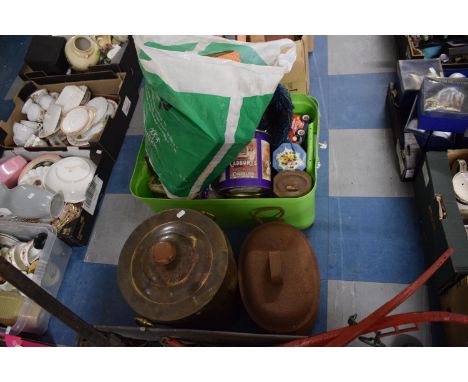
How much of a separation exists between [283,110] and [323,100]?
26.6 inches

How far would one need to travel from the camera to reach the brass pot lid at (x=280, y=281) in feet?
4.13

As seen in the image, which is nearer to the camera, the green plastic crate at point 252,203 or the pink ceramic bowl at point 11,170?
the green plastic crate at point 252,203

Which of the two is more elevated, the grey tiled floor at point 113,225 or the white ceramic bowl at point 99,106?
the white ceramic bowl at point 99,106

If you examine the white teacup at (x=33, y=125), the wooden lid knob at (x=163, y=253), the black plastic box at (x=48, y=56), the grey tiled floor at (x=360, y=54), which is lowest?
the wooden lid knob at (x=163, y=253)

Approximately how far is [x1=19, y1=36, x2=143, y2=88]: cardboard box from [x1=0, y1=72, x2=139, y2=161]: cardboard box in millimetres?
32

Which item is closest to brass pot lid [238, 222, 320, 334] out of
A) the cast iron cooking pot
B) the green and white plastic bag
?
the cast iron cooking pot

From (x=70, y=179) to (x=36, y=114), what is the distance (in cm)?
57

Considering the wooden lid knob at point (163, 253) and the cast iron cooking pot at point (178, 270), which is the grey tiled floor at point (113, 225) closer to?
the cast iron cooking pot at point (178, 270)

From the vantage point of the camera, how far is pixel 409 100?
173 centimetres

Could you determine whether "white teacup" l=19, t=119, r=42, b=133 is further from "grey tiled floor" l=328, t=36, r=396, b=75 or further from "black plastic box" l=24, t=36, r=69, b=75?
"grey tiled floor" l=328, t=36, r=396, b=75

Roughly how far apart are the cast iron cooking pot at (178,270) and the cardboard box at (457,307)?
794 mm

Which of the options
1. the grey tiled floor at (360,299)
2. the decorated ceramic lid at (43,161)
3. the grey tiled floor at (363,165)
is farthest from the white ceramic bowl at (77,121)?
the grey tiled floor at (360,299)

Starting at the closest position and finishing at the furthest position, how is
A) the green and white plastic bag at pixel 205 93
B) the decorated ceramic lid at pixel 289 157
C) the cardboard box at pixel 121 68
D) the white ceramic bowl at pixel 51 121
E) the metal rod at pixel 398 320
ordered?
1. the metal rod at pixel 398 320
2. the green and white plastic bag at pixel 205 93
3. the decorated ceramic lid at pixel 289 157
4. the white ceramic bowl at pixel 51 121
5. the cardboard box at pixel 121 68

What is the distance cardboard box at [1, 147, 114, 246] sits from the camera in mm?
1808
